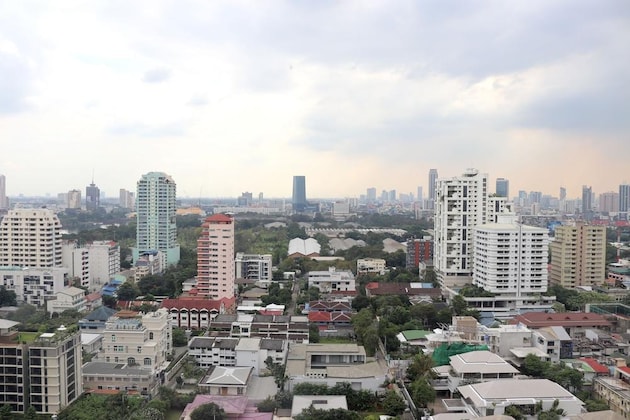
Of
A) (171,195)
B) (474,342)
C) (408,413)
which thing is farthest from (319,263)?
(408,413)

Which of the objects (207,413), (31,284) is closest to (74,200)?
(31,284)

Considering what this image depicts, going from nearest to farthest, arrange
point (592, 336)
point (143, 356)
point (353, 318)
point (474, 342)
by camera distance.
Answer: point (143, 356) < point (474, 342) < point (592, 336) < point (353, 318)

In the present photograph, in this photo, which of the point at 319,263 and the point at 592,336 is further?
the point at 319,263

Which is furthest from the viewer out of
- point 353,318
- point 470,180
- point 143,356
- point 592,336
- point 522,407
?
point 470,180

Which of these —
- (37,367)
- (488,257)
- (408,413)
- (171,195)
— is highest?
(171,195)

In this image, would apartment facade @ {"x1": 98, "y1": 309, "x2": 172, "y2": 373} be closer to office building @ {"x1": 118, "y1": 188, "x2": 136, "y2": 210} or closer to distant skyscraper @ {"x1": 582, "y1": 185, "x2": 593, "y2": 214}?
distant skyscraper @ {"x1": 582, "y1": 185, "x2": 593, "y2": 214}

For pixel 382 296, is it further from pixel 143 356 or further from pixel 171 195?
pixel 171 195
